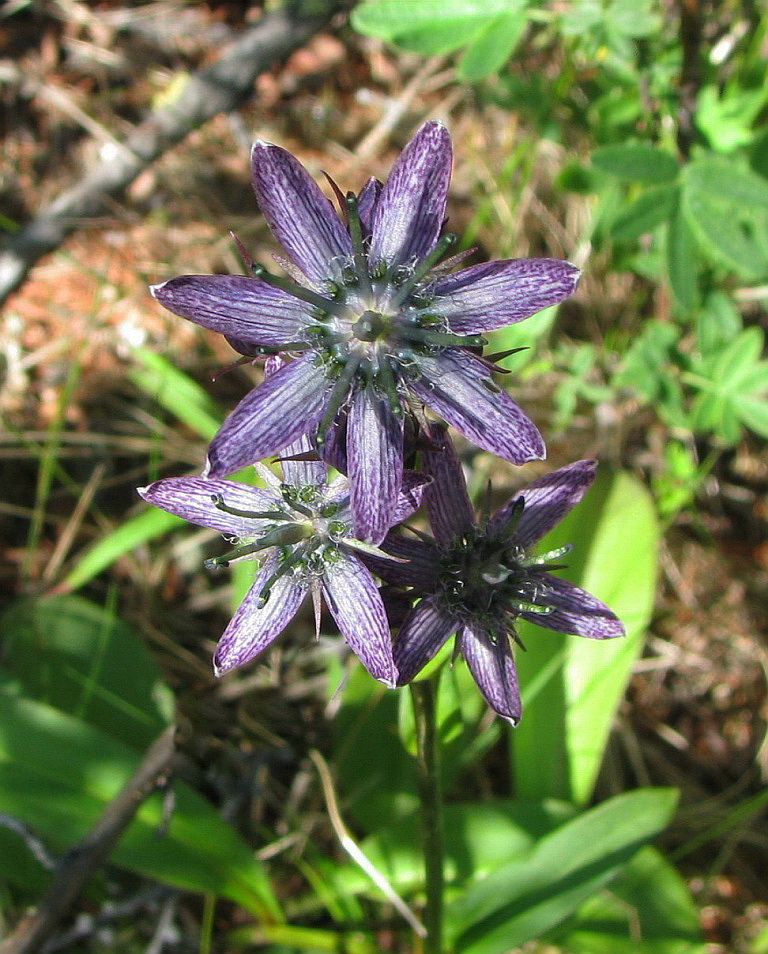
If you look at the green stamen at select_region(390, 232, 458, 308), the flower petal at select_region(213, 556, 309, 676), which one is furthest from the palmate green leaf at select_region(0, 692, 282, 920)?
Answer: the green stamen at select_region(390, 232, 458, 308)

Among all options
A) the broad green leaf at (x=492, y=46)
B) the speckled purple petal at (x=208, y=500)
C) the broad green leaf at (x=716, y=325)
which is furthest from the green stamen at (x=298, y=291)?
the broad green leaf at (x=716, y=325)

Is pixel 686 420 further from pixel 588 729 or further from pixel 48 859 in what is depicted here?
pixel 48 859

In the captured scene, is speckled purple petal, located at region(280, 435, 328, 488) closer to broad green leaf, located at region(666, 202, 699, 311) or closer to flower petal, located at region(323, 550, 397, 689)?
flower petal, located at region(323, 550, 397, 689)

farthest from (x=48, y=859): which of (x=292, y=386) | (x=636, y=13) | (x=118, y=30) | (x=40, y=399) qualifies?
(x=118, y=30)

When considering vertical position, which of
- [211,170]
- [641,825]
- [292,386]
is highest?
[211,170]

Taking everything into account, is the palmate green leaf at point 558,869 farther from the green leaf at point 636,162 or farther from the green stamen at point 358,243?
the green leaf at point 636,162

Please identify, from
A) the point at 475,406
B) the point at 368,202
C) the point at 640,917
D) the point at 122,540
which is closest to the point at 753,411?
the point at 640,917

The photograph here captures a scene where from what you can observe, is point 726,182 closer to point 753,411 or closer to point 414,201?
point 753,411
